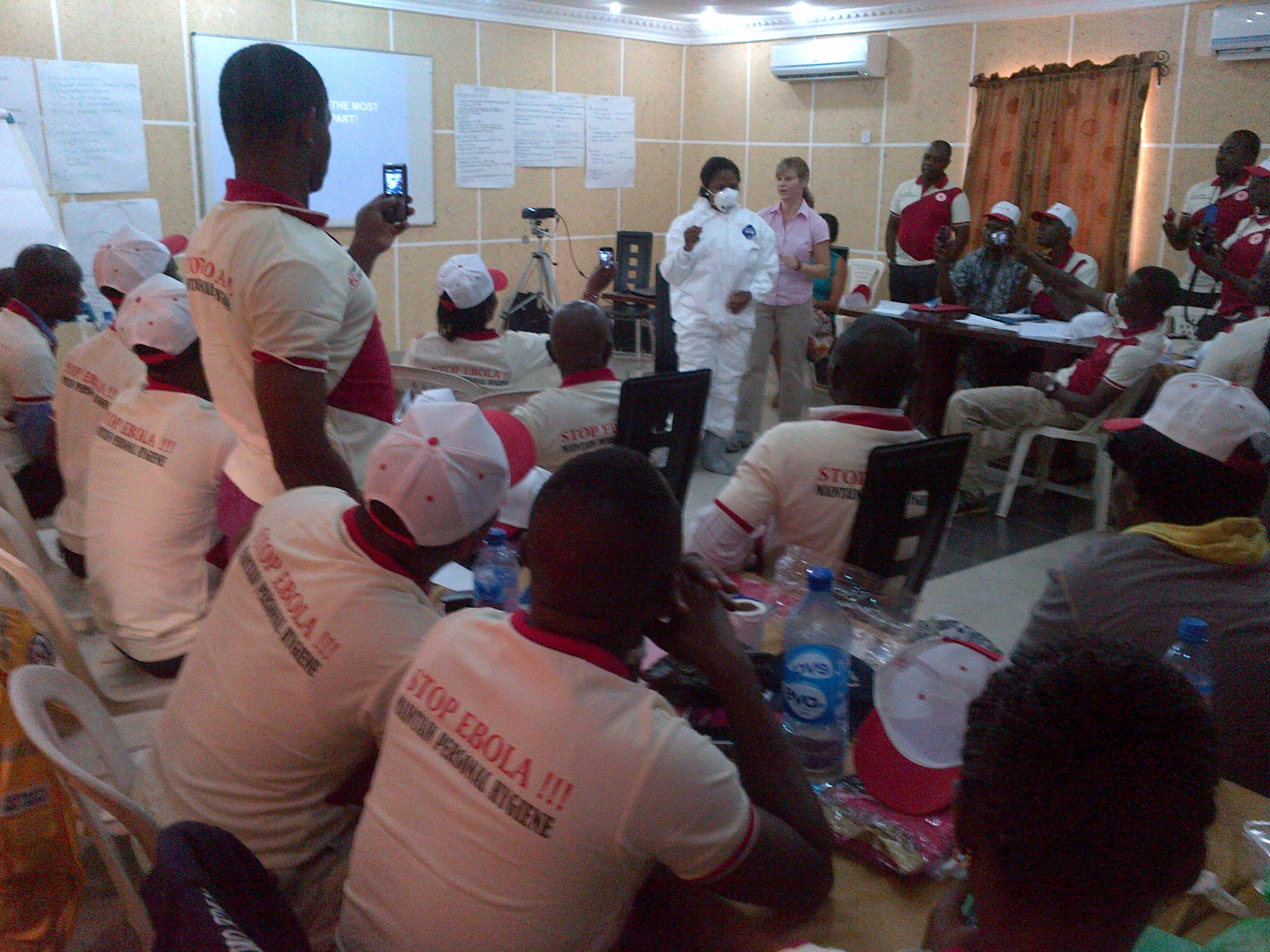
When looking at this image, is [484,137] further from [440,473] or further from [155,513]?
[440,473]

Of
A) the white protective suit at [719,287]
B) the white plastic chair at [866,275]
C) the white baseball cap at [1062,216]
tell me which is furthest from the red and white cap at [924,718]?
the white plastic chair at [866,275]

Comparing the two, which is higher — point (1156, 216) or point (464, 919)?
point (1156, 216)

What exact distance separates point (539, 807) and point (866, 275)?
7.29 m

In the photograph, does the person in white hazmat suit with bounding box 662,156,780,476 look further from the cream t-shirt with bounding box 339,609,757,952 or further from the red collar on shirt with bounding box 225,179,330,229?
the cream t-shirt with bounding box 339,609,757,952

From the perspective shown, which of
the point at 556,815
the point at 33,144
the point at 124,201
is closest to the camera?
the point at 556,815

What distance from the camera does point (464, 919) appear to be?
992 mm

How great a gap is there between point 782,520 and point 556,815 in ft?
4.54

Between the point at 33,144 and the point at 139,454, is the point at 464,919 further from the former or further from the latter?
the point at 33,144

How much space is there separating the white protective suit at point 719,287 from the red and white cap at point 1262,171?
2510mm

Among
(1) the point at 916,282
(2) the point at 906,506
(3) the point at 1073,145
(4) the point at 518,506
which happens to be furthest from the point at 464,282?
(3) the point at 1073,145

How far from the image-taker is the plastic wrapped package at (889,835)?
117cm

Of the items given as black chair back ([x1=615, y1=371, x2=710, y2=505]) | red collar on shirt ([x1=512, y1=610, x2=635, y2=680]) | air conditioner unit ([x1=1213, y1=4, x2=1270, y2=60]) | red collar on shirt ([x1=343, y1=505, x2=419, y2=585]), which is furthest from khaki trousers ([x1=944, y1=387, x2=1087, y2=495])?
red collar on shirt ([x1=512, y1=610, x2=635, y2=680])

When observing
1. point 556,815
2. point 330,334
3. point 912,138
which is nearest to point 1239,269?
point 912,138

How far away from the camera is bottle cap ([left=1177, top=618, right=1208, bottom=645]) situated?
4.54 feet
